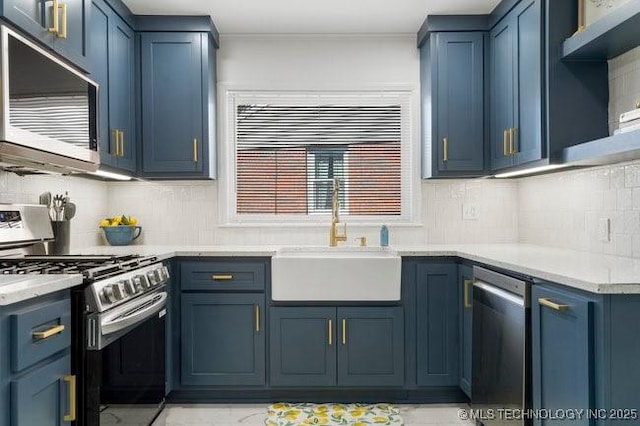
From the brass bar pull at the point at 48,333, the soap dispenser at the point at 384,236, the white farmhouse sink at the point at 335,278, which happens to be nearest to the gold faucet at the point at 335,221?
the soap dispenser at the point at 384,236

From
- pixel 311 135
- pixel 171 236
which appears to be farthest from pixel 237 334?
pixel 311 135

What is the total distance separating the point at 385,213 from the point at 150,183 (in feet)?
5.63

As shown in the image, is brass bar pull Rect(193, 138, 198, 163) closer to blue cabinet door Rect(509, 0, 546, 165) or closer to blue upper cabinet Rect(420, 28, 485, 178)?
blue upper cabinet Rect(420, 28, 485, 178)

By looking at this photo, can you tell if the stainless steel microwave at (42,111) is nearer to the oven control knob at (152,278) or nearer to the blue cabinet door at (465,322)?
the oven control knob at (152,278)

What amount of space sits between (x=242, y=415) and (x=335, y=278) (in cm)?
96

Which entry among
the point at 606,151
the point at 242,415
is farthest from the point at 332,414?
the point at 606,151

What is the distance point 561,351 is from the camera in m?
1.74

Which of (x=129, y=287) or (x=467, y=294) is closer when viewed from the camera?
(x=129, y=287)

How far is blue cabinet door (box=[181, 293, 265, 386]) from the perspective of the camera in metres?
2.91

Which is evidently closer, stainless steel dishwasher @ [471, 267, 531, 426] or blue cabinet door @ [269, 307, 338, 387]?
stainless steel dishwasher @ [471, 267, 531, 426]

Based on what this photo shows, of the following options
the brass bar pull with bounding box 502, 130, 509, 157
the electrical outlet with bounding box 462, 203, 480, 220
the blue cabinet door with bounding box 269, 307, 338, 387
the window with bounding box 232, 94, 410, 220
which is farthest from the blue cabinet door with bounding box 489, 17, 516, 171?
the blue cabinet door with bounding box 269, 307, 338, 387

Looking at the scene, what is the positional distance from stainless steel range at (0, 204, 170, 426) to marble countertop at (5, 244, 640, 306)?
150mm

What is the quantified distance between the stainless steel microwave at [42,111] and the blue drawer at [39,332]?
623 millimetres

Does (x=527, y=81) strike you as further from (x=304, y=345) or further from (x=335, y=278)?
(x=304, y=345)
